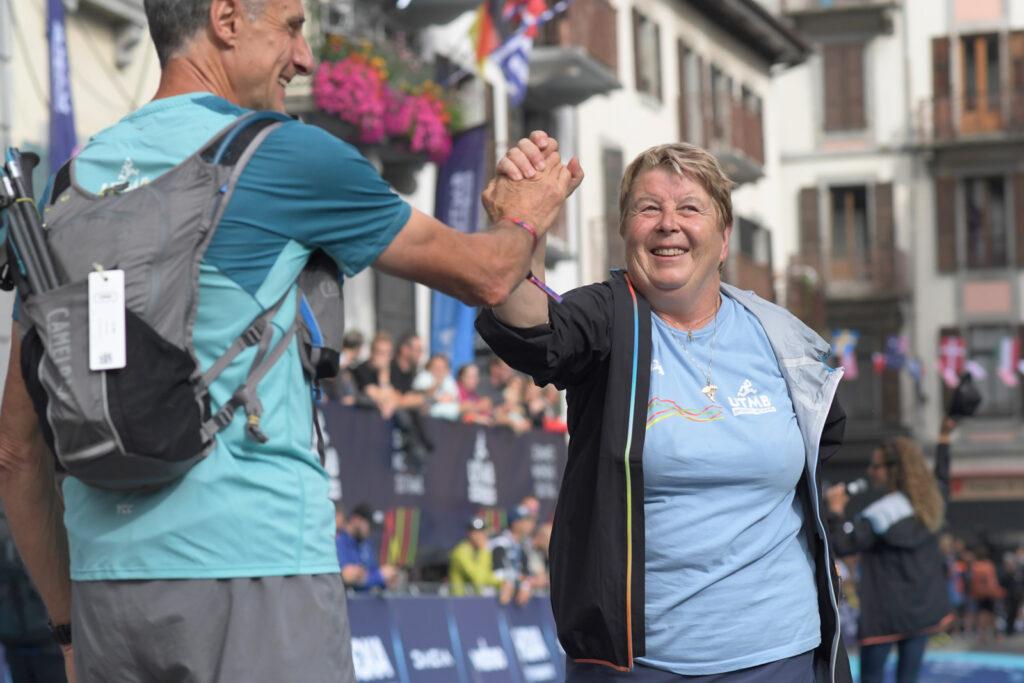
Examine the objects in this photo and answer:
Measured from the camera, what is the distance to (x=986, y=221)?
47.5 metres

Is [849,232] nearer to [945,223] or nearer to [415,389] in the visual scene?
[945,223]

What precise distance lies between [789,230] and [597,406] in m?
44.3

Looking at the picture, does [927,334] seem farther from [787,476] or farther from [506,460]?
[787,476]

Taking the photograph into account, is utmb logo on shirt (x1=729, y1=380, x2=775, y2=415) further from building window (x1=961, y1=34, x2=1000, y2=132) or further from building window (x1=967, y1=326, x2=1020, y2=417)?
building window (x1=961, y1=34, x2=1000, y2=132)

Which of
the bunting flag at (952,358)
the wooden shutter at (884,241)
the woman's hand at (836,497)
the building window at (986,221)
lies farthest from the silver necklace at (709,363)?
the building window at (986,221)

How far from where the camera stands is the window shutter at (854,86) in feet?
159

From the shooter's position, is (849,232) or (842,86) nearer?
(849,232)

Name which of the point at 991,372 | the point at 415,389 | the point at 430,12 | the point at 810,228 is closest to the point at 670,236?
the point at 415,389

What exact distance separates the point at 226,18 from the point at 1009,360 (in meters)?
44.3

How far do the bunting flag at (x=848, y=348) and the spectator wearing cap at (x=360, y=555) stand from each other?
30.5m

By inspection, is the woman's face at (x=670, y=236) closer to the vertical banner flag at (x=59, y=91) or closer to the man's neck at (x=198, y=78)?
the man's neck at (x=198, y=78)

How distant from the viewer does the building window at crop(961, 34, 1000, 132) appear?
47.7 m

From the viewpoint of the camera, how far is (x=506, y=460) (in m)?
18.6

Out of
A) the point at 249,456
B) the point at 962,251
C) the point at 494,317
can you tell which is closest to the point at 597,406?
the point at 494,317
